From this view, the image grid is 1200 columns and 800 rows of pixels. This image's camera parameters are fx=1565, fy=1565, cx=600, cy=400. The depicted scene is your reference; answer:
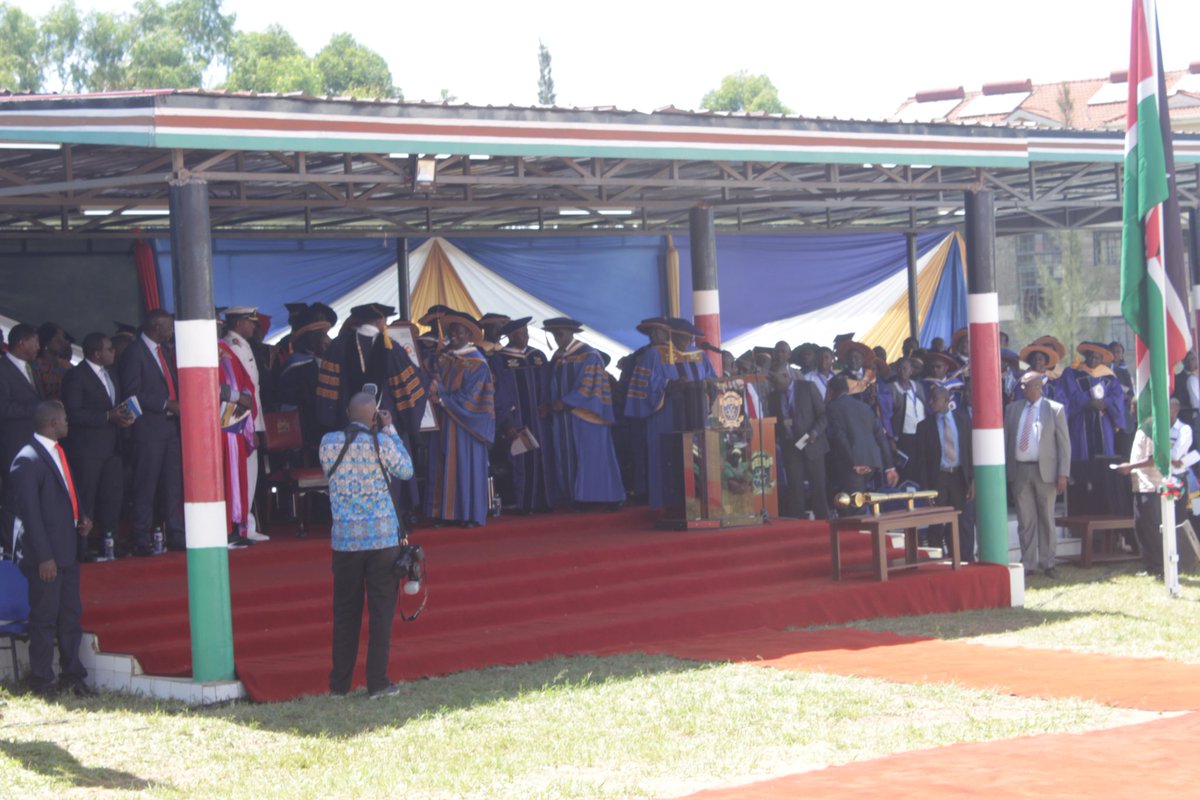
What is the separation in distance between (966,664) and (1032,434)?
5019 millimetres

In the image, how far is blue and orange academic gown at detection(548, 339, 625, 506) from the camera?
47.7ft

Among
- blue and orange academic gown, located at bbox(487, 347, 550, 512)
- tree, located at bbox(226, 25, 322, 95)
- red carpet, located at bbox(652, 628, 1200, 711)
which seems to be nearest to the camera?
red carpet, located at bbox(652, 628, 1200, 711)

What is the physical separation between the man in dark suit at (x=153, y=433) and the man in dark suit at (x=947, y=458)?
6973 mm

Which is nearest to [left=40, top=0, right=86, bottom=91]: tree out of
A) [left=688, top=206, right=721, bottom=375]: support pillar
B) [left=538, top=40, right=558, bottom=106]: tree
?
[left=538, top=40, right=558, bottom=106]: tree

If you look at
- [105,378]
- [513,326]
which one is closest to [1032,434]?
[513,326]

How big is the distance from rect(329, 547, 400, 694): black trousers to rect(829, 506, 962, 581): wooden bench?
4537 millimetres

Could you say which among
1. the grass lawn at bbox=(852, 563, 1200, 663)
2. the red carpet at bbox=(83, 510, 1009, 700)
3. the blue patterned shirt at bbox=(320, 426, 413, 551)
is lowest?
the grass lawn at bbox=(852, 563, 1200, 663)

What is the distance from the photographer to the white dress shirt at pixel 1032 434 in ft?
47.9

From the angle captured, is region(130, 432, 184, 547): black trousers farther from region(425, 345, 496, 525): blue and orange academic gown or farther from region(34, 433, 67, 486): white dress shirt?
region(425, 345, 496, 525): blue and orange academic gown

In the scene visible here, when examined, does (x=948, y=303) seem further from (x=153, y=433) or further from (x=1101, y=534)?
(x=153, y=433)

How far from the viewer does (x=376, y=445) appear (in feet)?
31.4

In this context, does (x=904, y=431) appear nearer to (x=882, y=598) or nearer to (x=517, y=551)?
(x=882, y=598)

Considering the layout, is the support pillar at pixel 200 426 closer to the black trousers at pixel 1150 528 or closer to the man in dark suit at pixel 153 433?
the man in dark suit at pixel 153 433

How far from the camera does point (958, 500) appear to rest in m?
15.0
